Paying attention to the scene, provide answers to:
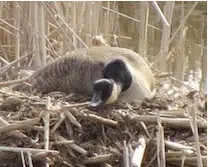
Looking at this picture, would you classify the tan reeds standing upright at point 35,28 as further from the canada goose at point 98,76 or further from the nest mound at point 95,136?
the nest mound at point 95,136

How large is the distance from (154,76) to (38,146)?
1168 mm

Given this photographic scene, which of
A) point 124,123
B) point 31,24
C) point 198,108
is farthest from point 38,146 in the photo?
point 31,24

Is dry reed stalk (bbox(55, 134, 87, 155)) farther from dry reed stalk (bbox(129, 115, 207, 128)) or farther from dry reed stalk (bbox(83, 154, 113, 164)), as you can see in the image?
dry reed stalk (bbox(129, 115, 207, 128))

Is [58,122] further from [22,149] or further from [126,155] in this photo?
[126,155]

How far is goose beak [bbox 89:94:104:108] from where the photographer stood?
2.90 m

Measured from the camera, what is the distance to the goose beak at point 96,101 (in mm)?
2903

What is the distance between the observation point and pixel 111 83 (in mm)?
3094

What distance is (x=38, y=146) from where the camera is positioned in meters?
2.62

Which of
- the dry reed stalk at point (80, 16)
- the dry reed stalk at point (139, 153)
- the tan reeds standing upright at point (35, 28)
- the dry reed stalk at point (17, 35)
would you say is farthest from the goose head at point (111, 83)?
the dry reed stalk at point (17, 35)

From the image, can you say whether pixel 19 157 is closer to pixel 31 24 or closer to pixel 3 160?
pixel 3 160

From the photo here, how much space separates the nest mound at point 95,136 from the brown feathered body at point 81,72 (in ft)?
1.49

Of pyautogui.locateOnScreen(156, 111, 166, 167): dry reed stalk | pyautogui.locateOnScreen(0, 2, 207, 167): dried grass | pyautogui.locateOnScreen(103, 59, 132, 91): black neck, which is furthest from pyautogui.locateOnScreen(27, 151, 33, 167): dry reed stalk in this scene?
pyautogui.locateOnScreen(103, 59, 132, 91): black neck

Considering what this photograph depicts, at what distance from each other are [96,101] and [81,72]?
46 centimetres

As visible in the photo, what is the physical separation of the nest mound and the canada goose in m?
0.28
